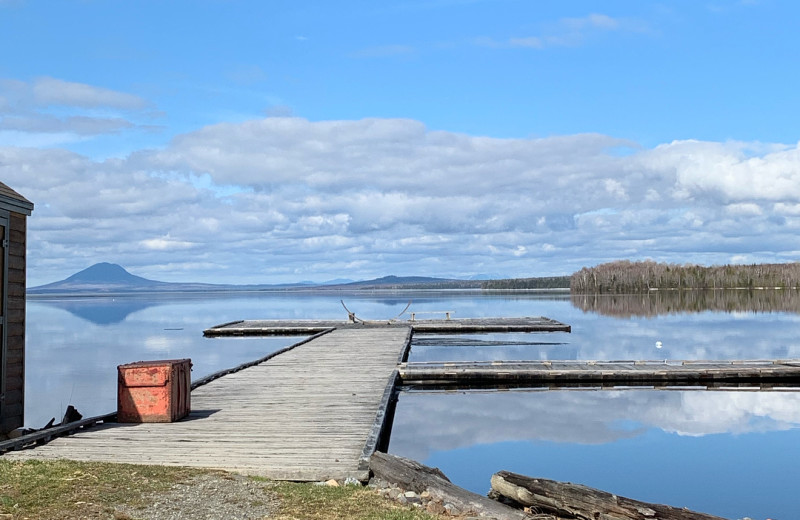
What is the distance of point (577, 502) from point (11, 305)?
9.13 m

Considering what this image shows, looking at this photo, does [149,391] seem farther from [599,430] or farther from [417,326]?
[417,326]

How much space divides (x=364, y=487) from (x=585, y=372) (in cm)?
1172

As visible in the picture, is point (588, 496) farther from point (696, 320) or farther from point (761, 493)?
point (696, 320)

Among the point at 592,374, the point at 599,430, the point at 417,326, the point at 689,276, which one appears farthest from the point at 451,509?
the point at 689,276

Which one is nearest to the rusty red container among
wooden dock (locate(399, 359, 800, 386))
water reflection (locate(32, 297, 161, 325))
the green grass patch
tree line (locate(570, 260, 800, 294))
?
the green grass patch

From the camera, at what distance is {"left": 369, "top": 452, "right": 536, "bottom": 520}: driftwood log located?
619cm

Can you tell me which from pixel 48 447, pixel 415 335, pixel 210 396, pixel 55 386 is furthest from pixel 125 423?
pixel 415 335

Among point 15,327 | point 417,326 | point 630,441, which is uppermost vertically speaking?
point 15,327

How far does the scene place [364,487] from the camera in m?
7.08

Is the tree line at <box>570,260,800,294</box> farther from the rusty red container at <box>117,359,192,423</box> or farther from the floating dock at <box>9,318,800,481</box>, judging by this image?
the rusty red container at <box>117,359,192,423</box>

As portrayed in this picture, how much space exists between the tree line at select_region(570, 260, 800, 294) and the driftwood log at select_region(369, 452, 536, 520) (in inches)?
3447

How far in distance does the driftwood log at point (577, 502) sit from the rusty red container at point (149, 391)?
5.25 metres

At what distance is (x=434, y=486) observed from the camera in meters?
6.75

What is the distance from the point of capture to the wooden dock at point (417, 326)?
33366 mm
